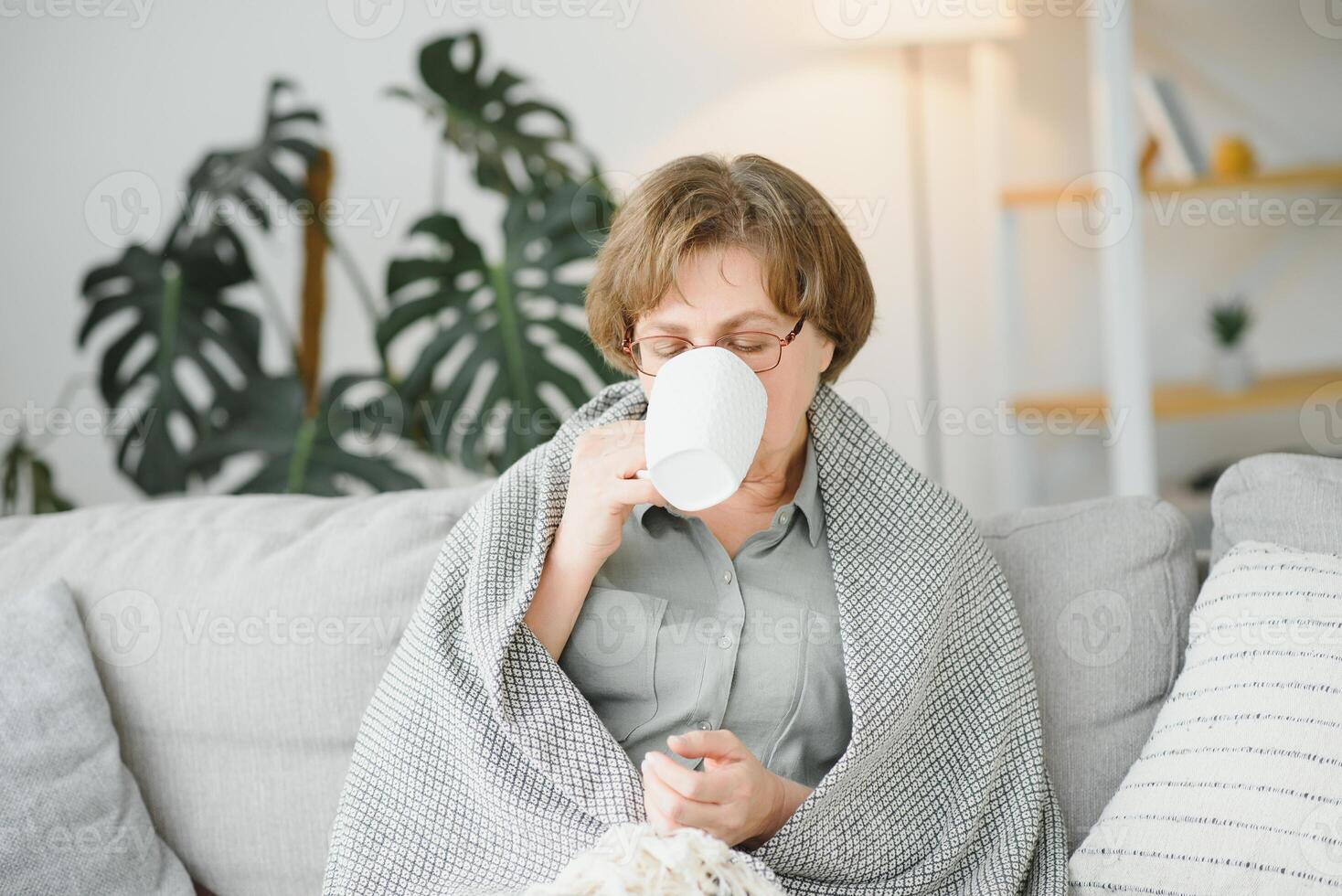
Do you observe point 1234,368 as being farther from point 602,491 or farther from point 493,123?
point 602,491

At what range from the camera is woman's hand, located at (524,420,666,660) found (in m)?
1.18

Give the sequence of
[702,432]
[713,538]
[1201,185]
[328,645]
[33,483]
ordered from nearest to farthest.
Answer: [702,432] → [713,538] → [328,645] → [33,483] → [1201,185]

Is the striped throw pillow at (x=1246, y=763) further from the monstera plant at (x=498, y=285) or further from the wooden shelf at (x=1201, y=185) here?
the wooden shelf at (x=1201, y=185)

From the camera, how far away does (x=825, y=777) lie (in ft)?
3.91

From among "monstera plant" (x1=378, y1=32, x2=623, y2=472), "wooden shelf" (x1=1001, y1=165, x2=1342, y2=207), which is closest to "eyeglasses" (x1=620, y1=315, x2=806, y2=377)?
"monstera plant" (x1=378, y1=32, x2=623, y2=472)

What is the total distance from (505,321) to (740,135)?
1056 millimetres

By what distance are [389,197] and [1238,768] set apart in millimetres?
2208

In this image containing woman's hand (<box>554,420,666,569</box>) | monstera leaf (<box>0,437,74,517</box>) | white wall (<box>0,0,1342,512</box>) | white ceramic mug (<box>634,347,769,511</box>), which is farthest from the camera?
white wall (<box>0,0,1342,512</box>)

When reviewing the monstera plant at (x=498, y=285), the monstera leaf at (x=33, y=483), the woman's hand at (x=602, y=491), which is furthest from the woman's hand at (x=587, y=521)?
the monstera leaf at (x=33, y=483)

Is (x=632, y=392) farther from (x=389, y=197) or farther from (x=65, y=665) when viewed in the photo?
(x=389, y=197)

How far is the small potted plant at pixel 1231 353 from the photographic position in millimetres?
3025

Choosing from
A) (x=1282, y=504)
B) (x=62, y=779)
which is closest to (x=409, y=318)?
(x=62, y=779)

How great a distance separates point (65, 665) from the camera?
4.65 ft

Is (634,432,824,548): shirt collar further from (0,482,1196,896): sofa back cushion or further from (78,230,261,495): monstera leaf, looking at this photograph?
(78,230,261,495): monstera leaf
